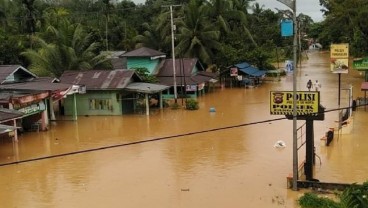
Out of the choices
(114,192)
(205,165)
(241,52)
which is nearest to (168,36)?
(241,52)

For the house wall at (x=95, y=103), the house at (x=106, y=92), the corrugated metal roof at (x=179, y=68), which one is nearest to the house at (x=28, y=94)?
the house wall at (x=95, y=103)

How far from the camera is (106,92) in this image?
32062mm

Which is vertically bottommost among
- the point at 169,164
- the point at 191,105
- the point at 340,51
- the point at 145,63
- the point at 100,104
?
the point at 169,164

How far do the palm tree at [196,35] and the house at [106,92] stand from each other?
12419 millimetres

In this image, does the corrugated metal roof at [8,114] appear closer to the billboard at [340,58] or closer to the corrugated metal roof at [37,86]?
the corrugated metal roof at [37,86]

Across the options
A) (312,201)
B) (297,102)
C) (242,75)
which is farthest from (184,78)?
(312,201)

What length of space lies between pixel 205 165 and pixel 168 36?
28.6m

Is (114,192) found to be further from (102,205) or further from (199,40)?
(199,40)

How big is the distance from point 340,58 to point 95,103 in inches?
636

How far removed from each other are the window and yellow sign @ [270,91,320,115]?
1778 centimetres

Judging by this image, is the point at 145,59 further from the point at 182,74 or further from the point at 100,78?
the point at 100,78

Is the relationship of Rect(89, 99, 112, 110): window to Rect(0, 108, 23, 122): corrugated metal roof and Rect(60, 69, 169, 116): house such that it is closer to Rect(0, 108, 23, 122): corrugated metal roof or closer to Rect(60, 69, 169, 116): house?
Rect(60, 69, 169, 116): house

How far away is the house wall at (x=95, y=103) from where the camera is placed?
105ft

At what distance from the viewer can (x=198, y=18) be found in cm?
4466
